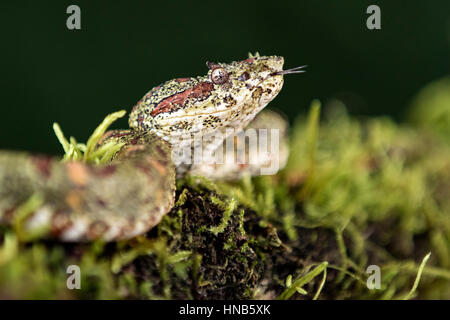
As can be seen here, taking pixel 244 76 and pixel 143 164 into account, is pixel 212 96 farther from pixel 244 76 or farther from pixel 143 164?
pixel 143 164

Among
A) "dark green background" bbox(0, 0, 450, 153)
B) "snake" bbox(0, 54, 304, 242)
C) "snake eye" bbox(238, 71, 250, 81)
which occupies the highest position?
"dark green background" bbox(0, 0, 450, 153)

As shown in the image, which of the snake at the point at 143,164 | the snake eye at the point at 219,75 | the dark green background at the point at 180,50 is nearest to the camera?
the snake at the point at 143,164

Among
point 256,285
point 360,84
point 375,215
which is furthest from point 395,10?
point 256,285

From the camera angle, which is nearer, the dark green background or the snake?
the snake

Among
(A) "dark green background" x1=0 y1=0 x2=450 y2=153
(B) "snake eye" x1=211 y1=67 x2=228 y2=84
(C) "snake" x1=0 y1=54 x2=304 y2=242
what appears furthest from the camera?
(A) "dark green background" x1=0 y1=0 x2=450 y2=153

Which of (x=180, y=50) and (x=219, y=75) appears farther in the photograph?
(x=180, y=50)

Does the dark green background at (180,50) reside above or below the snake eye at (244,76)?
Answer: above

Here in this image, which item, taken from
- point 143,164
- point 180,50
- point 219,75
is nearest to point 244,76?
point 219,75

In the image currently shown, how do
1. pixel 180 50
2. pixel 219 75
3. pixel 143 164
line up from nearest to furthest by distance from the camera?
pixel 143 164 → pixel 219 75 → pixel 180 50
